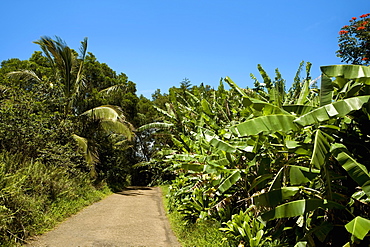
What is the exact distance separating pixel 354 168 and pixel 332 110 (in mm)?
528

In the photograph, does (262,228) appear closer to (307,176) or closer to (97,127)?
(307,176)

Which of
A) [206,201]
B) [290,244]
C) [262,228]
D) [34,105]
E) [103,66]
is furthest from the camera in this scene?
[103,66]

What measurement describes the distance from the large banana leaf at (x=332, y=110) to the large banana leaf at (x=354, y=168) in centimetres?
33

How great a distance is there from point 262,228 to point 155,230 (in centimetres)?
349

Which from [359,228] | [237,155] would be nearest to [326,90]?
[359,228]

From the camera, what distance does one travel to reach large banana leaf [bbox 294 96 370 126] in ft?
8.16

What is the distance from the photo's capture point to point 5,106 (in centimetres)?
842

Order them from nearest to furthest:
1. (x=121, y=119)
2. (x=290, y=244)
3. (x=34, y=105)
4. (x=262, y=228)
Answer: (x=290, y=244) < (x=262, y=228) < (x=34, y=105) < (x=121, y=119)

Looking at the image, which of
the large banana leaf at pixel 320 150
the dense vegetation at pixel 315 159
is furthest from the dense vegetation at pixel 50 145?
the large banana leaf at pixel 320 150

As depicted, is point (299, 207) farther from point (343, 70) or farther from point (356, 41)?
point (356, 41)

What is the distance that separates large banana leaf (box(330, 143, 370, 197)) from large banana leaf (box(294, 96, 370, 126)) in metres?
0.33

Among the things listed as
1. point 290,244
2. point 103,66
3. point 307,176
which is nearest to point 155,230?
point 290,244

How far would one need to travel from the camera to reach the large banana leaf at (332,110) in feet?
8.16

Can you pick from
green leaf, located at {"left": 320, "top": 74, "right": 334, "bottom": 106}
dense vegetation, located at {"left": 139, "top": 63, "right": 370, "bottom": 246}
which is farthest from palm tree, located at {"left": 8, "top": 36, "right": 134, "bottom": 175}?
green leaf, located at {"left": 320, "top": 74, "right": 334, "bottom": 106}
